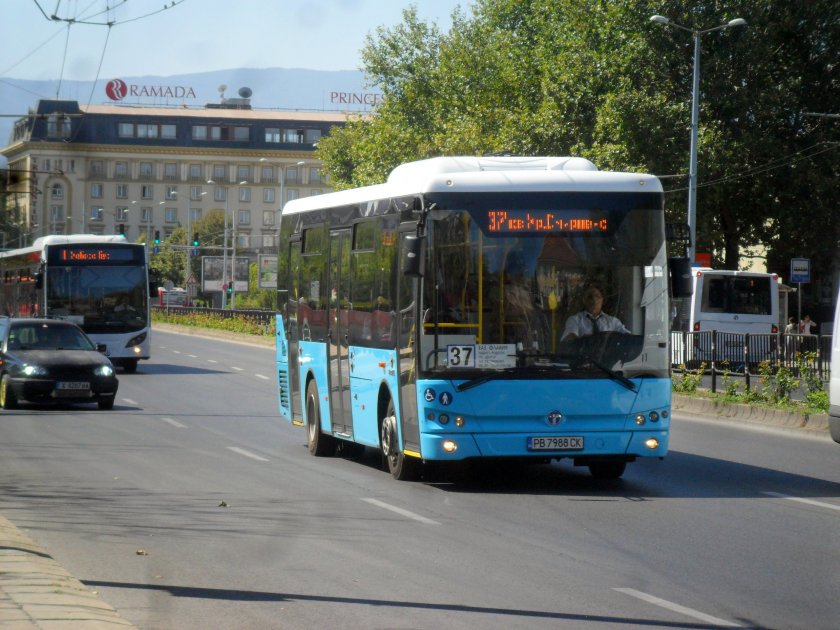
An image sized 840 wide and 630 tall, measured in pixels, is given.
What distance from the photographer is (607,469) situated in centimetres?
1549

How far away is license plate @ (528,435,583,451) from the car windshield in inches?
575

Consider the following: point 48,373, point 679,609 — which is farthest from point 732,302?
point 679,609

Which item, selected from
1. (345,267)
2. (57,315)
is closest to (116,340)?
(57,315)

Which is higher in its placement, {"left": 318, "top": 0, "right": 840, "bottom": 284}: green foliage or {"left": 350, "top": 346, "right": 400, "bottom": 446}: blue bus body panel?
{"left": 318, "top": 0, "right": 840, "bottom": 284}: green foliage

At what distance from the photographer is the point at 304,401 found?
61.7 ft

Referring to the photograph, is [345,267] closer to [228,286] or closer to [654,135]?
[654,135]

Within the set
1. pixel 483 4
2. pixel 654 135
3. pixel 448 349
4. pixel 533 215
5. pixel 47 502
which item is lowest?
pixel 47 502

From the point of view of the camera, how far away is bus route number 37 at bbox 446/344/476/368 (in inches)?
548

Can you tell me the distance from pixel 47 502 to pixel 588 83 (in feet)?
153

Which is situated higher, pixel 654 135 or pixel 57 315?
pixel 654 135

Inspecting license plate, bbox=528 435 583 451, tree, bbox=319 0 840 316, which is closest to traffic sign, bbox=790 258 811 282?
tree, bbox=319 0 840 316

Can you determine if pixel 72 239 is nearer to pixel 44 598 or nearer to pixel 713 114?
pixel 713 114

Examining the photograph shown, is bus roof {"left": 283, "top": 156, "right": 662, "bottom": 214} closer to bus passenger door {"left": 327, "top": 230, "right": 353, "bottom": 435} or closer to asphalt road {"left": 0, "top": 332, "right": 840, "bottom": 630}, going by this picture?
bus passenger door {"left": 327, "top": 230, "right": 353, "bottom": 435}

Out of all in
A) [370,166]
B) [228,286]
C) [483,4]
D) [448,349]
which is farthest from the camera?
[228,286]
